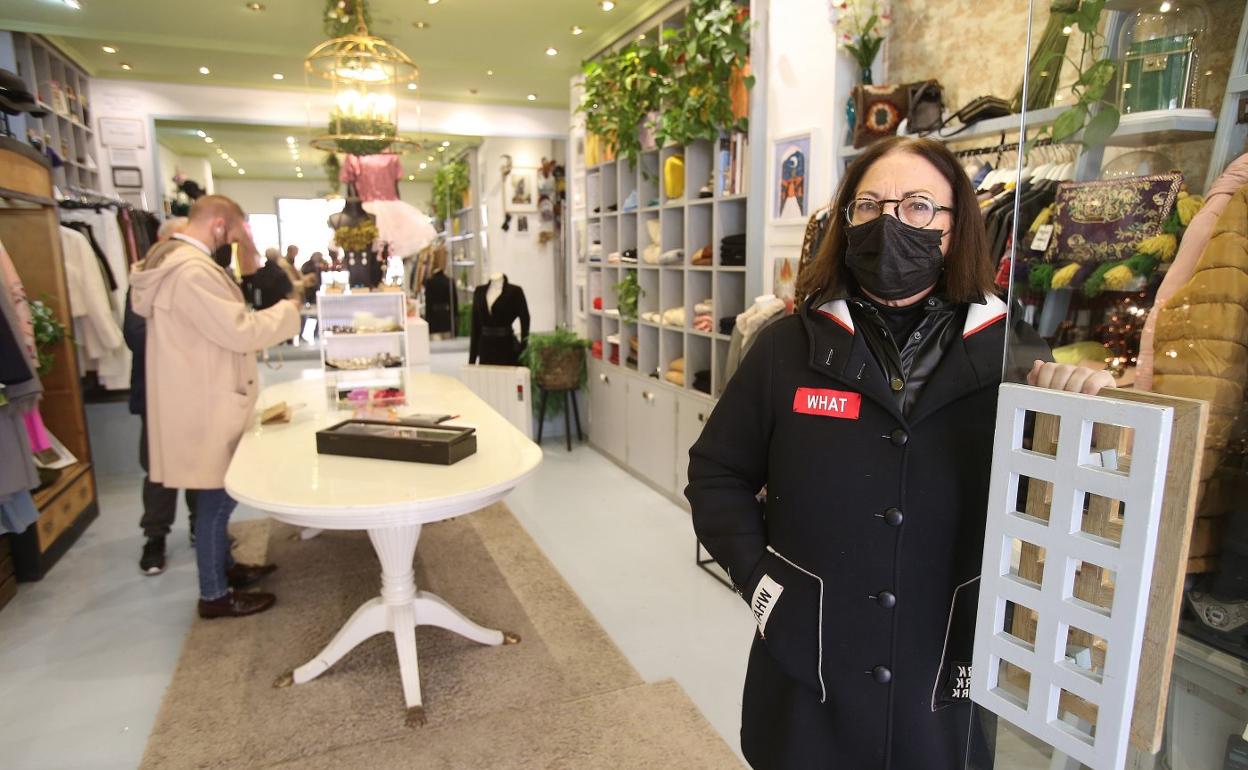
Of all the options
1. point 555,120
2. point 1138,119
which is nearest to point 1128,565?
point 1138,119

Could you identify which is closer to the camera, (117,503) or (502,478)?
(502,478)

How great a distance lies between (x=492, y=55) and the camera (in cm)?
A: 558

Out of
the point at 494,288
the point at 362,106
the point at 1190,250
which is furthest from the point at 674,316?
the point at 1190,250

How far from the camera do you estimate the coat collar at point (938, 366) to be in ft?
3.46

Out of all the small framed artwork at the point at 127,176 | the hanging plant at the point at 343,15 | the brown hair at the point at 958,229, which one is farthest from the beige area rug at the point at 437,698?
the small framed artwork at the point at 127,176

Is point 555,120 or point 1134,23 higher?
point 555,120

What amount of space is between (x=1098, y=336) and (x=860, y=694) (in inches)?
26.4

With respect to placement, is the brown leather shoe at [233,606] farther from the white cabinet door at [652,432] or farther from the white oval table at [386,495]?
the white cabinet door at [652,432]

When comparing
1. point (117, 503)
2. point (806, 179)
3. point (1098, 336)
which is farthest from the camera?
point (117, 503)

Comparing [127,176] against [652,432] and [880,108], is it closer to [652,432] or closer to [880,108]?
[652,432]

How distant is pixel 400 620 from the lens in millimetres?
2615

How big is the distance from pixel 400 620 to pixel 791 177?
257 cm

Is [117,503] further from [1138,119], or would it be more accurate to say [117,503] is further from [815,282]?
[1138,119]

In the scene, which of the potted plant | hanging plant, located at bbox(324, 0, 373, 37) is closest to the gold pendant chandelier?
hanging plant, located at bbox(324, 0, 373, 37)
